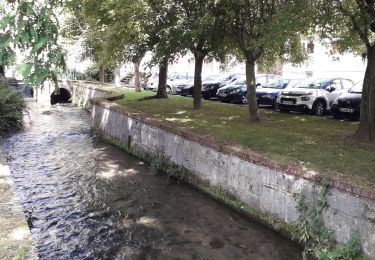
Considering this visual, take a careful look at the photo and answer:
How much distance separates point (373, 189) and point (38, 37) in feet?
15.6

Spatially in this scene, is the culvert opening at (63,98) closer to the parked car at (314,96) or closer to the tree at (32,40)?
the parked car at (314,96)

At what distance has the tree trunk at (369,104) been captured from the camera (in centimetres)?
948

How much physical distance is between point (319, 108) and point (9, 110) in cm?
1226

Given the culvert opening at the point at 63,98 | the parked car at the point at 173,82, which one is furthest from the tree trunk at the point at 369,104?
the culvert opening at the point at 63,98

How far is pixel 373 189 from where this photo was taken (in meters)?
5.94

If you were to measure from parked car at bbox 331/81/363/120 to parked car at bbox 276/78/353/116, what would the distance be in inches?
59.2

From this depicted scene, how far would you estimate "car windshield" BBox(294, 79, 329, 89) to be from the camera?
17336 millimetres

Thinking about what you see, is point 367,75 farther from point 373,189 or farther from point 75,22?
point 75,22

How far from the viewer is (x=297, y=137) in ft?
33.3

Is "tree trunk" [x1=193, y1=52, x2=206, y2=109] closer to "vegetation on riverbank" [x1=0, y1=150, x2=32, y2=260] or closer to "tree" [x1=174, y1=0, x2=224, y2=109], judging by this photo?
"tree" [x1=174, y1=0, x2=224, y2=109]

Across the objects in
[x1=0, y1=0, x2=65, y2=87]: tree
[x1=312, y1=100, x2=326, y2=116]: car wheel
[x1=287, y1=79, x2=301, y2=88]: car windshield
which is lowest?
[x1=312, y1=100, x2=326, y2=116]: car wheel

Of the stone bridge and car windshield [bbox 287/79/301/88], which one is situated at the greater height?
car windshield [bbox 287/79/301/88]

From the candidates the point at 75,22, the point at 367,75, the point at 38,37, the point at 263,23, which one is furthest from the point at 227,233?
the point at 75,22

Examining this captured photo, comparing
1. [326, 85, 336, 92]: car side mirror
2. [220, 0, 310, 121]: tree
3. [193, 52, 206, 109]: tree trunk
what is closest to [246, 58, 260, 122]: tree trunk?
[220, 0, 310, 121]: tree
